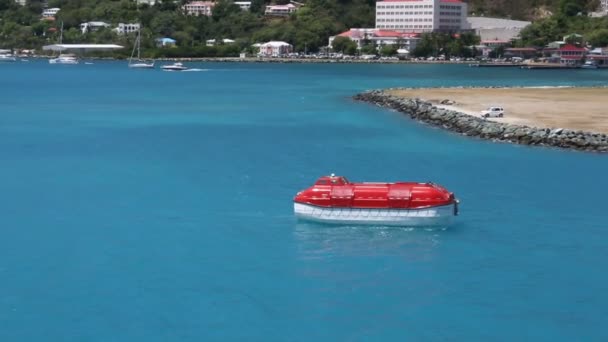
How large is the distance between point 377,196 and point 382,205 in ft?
1.18

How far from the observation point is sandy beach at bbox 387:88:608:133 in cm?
5819

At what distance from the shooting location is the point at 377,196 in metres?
31.2

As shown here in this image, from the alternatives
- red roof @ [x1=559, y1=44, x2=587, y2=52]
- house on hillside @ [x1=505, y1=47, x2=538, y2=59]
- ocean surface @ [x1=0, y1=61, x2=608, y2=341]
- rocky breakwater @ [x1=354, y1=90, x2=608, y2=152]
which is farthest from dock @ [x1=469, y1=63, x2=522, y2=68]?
ocean surface @ [x1=0, y1=61, x2=608, y2=341]

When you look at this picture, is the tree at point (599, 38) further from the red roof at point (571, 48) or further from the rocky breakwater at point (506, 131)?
the rocky breakwater at point (506, 131)

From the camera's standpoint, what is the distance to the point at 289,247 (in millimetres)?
29250

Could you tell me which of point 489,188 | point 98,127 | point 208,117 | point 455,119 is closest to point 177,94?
point 208,117

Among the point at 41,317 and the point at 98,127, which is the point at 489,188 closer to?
the point at 41,317

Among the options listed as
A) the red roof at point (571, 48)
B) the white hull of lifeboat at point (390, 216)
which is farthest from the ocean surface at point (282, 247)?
the red roof at point (571, 48)

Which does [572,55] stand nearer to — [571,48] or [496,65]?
[571,48]

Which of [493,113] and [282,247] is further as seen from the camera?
[493,113]

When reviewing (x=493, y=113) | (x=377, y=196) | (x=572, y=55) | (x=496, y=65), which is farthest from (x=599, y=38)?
(x=377, y=196)

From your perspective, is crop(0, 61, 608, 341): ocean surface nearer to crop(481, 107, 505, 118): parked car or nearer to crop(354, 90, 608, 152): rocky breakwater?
crop(354, 90, 608, 152): rocky breakwater

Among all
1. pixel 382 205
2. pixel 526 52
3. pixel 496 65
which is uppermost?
pixel 526 52

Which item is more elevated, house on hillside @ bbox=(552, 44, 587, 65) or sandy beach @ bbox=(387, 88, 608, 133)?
house on hillside @ bbox=(552, 44, 587, 65)
